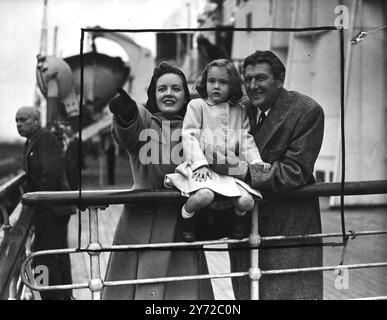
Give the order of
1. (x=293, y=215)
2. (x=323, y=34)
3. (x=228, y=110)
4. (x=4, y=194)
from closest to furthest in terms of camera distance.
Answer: (x=228, y=110) < (x=293, y=215) < (x=4, y=194) < (x=323, y=34)

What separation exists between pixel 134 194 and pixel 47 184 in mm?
2021

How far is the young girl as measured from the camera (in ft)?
6.99

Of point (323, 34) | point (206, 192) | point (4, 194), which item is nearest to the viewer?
point (206, 192)

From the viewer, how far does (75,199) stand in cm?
208

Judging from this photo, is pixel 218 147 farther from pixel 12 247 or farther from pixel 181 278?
pixel 12 247

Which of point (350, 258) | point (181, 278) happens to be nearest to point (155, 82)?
point (181, 278)

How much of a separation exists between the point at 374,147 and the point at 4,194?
325cm

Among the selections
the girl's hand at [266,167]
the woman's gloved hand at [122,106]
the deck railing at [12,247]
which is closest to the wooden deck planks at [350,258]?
the girl's hand at [266,167]

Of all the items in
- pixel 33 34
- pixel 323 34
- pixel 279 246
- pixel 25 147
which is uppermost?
pixel 323 34

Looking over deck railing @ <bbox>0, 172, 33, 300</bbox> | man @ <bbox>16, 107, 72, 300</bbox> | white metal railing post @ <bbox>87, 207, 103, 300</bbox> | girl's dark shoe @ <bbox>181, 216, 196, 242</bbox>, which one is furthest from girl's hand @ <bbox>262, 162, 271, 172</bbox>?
man @ <bbox>16, 107, 72, 300</bbox>

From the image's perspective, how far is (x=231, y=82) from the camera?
2248 millimetres

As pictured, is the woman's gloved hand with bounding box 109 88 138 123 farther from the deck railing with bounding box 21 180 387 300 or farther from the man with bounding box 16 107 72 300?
the man with bounding box 16 107 72 300

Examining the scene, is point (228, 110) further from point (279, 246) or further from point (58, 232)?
point (58, 232)
